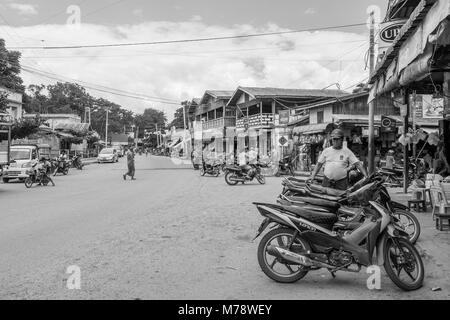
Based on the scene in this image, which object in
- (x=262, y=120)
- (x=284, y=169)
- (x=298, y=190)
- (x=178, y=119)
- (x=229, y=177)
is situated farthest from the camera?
(x=178, y=119)

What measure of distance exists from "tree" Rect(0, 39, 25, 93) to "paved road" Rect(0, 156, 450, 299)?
22175 mm

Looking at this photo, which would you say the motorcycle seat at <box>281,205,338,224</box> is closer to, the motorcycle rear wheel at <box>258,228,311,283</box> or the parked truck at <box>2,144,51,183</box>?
the motorcycle rear wheel at <box>258,228,311,283</box>

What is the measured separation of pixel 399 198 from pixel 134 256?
9100mm

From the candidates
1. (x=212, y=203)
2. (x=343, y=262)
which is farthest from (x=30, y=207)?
(x=343, y=262)

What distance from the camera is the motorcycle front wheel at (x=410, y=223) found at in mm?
7437

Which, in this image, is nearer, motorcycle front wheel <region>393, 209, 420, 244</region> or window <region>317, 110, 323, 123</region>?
motorcycle front wheel <region>393, 209, 420, 244</region>

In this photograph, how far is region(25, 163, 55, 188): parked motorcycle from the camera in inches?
773

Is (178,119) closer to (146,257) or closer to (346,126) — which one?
(346,126)

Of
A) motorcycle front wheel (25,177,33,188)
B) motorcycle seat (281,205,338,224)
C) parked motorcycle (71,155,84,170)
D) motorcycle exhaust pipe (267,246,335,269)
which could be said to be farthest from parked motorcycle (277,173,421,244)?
parked motorcycle (71,155,84,170)

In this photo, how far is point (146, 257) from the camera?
6.43 m

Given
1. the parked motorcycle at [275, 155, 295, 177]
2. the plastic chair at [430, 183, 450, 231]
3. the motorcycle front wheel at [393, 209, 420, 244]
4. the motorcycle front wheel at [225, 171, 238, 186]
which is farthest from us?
the parked motorcycle at [275, 155, 295, 177]

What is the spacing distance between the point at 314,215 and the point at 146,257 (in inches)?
96.6

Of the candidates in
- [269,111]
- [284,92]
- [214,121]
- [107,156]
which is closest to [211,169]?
[269,111]
